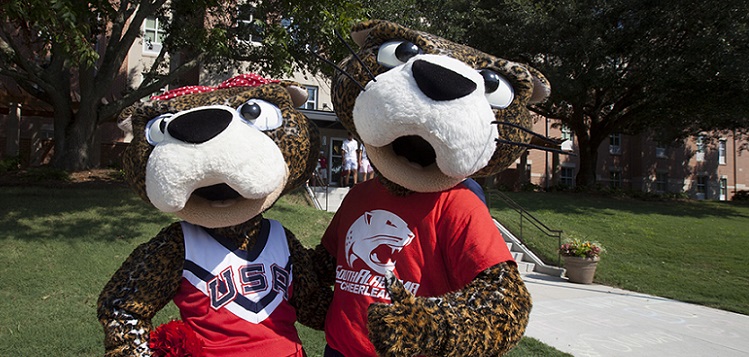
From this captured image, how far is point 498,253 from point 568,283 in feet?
26.6

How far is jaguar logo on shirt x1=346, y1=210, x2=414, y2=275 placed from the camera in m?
1.81

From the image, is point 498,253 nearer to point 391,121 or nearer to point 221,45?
point 391,121

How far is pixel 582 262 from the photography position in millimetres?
8891

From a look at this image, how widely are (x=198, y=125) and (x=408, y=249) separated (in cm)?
90

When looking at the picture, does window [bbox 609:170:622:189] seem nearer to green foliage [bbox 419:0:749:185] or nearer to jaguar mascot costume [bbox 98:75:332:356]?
green foliage [bbox 419:0:749:185]

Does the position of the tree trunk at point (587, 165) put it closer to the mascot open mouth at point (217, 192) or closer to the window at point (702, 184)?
the window at point (702, 184)

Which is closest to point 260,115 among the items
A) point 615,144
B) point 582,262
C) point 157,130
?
point 157,130

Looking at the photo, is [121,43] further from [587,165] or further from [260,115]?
[587,165]

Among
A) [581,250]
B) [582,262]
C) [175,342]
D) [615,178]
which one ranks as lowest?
[582,262]

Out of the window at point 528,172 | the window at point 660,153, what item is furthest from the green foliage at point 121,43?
the window at point 660,153

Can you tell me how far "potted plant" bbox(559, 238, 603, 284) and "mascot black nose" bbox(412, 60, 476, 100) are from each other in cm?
829

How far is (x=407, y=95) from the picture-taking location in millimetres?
1559

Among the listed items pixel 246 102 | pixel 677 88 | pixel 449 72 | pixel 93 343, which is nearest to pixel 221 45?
pixel 93 343

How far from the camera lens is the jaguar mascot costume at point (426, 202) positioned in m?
1.40
